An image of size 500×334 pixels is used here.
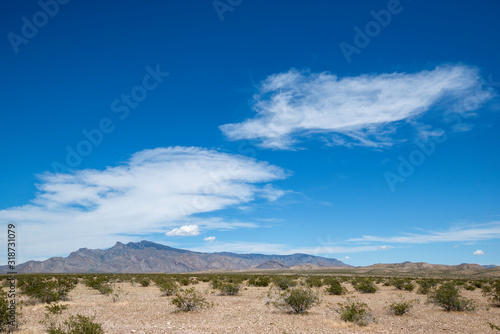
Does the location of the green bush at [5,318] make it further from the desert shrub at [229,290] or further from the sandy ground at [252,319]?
the desert shrub at [229,290]

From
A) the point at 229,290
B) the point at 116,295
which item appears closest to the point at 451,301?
the point at 229,290

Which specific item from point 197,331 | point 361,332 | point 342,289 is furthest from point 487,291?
point 197,331

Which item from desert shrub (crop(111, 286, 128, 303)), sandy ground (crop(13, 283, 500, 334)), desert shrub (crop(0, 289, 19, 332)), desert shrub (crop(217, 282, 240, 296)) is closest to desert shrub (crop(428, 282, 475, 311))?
sandy ground (crop(13, 283, 500, 334))

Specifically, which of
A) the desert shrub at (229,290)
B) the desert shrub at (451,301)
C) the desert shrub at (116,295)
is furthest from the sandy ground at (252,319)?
the desert shrub at (229,290)

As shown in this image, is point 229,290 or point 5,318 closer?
point 5,318

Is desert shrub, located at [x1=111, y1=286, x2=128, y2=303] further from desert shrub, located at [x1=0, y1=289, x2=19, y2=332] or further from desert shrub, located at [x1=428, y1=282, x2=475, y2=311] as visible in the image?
desert shrub, located at [x1=428, y1=282, x2=475, y2=311]

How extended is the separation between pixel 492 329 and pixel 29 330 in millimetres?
23112

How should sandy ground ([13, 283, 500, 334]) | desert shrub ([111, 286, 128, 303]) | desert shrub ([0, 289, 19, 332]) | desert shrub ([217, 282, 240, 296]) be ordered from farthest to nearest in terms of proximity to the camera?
desert shrub ([217, 282, 240, 296]), desert shrub ([111, 286, 128, 303]), sandy ground ([13, 283, 500, 334]), desert shrub ([0, 289, 19, 332])

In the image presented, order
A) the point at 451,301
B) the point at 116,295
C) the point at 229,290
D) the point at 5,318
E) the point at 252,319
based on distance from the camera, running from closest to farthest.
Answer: the point at 5,318
the point at 252,319
the point at 451,301
the point at 116,295
the point at 229,290

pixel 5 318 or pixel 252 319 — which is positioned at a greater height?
pixel 5 318

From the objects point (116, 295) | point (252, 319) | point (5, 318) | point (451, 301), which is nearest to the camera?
point (5, 318)

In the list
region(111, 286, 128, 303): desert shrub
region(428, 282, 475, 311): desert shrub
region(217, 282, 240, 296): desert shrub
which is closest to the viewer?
region(428, 282, 475, 311): desert shrub

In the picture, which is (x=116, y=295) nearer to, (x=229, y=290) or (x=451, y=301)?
(x=229, y=290)

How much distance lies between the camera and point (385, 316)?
20125 millimetres
